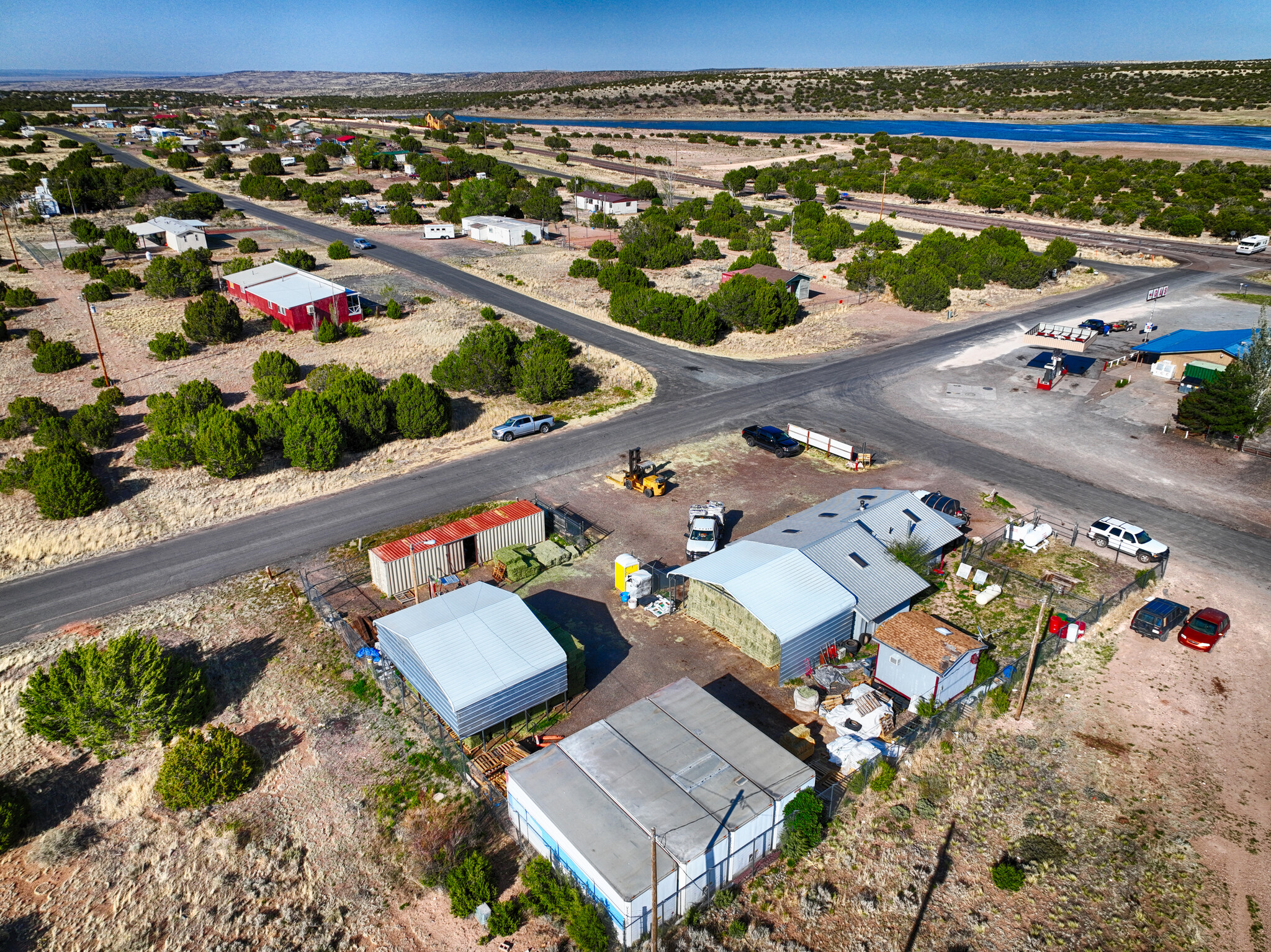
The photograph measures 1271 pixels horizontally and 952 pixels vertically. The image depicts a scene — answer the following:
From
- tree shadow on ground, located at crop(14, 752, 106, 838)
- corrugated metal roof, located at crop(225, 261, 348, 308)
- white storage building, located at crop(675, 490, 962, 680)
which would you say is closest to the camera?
tree shadow on ground, located at crop(14, 752, 106, 838)

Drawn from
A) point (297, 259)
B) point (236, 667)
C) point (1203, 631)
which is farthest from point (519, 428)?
point (297, 259)

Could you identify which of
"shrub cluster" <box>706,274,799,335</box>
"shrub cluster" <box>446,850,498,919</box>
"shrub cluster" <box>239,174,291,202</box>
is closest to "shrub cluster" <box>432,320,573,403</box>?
"shrub cluster" <box>706,274,799,335</box>

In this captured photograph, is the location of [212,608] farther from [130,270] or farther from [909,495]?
[130,270]

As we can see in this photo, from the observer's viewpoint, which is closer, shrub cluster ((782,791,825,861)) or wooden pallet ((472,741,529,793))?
shrub cluster ((782,791,825,861))

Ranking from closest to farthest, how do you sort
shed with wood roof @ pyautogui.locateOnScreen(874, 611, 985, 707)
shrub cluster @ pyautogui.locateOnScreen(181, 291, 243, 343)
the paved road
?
shed with wood roof @ pyautogui.locateOnScreen(874, 611, 985, 707) → the paved road → shrub cluster @ pyautogui.locateOnScreen(181, 291, 243, 343)

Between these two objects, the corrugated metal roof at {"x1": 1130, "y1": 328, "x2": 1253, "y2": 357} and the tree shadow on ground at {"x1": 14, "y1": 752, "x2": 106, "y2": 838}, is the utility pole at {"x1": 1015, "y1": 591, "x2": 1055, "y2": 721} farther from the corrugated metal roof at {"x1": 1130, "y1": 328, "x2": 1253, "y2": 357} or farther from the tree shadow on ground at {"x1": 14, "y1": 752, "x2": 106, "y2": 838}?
the corrugated metal roof at {"x1": 1130, "y1": 328, "x2": 1253, "y2": 357}

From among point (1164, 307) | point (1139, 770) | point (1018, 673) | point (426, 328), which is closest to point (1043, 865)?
point (1139, 770)

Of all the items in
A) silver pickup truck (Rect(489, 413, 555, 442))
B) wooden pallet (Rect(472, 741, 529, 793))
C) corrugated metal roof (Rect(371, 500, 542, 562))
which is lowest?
wooden pallet (Rect(472, 741, 529, 793))
